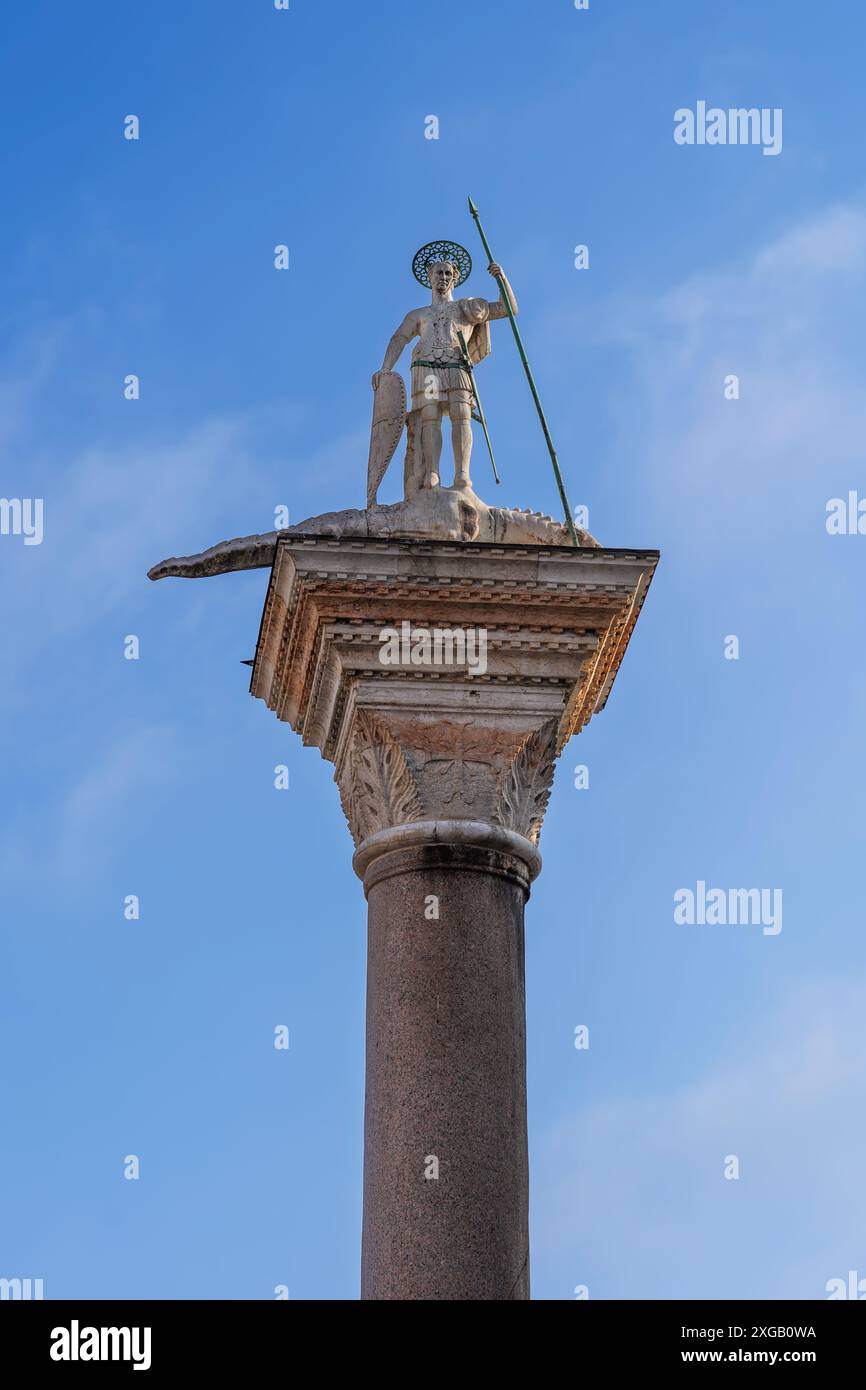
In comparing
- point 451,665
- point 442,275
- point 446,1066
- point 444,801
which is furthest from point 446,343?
point 446,1066

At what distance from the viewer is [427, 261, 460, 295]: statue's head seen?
1783 cm

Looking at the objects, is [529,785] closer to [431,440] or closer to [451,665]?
[451,665]

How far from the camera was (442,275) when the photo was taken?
17859mm

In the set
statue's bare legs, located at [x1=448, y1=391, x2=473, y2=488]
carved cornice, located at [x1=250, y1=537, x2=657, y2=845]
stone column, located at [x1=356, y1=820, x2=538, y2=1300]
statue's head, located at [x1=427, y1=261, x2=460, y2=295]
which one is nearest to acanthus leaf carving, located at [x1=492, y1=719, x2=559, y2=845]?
carved cornice, located at [x1=250, y1=537, x2=657, y2=845]

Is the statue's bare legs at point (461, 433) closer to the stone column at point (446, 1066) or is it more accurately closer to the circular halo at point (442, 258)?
the circular halo at point (442, 258)

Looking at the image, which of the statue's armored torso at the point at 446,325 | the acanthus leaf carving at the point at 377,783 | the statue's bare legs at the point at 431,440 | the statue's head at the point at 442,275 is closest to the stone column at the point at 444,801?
the acanthus leaf carving at the point at 377,783

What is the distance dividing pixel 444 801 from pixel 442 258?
4756 mm

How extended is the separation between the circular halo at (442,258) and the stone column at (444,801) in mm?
3256

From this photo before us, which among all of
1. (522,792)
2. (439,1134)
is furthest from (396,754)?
(439,1134)

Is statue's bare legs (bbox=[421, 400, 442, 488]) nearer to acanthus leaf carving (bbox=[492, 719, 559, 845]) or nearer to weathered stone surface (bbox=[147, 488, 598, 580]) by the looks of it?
weathered stone surface (bbox=[147, 488, 598, 580])
